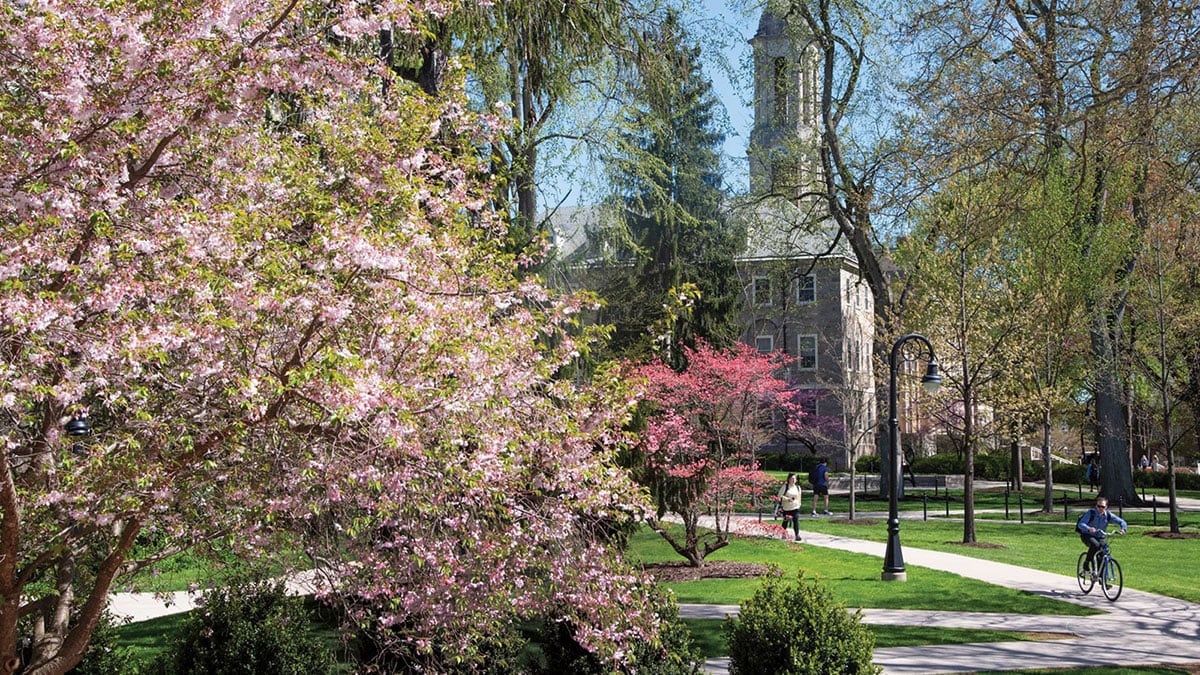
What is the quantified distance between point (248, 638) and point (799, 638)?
464 cm

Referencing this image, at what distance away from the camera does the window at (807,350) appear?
55938 mm

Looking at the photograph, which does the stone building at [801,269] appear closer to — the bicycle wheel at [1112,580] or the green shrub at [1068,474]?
the green shrub at [1068,474]

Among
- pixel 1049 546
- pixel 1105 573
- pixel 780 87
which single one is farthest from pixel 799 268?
pixel 1105 573

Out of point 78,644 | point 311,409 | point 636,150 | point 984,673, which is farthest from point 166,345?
point 636,150

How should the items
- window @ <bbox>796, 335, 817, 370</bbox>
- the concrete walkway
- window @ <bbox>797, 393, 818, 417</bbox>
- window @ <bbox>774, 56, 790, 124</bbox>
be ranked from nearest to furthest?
1. the concrete walkway
2. window @ <bbox>774, 56, 790, 124</bbox>
3. window @ <bbox>797, 393, 818, 417</bbox>
4. window @ <bbox>796, 335, 817, 370</bbox>

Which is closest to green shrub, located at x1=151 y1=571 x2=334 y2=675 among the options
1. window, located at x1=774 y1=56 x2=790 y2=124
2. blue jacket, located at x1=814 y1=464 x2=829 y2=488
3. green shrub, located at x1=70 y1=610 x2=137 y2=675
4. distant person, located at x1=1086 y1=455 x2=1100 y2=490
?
green shrub, located at x1=70 y1=610 x2=137 y2=675

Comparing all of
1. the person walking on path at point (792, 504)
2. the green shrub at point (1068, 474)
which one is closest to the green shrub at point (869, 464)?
the green shrub at point (1068, 474)

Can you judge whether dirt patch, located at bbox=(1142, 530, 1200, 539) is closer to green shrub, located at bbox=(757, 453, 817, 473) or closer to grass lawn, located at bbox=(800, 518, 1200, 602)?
grass lawn, located at bbox=(800, 518, 1200, 602)

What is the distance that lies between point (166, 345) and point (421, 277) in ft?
4.59

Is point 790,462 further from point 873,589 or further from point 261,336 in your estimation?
point 261,336

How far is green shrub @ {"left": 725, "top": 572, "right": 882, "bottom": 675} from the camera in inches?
301

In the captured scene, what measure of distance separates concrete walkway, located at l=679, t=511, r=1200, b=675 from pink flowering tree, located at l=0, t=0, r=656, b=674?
503 cm

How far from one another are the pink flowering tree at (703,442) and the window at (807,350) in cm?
3614

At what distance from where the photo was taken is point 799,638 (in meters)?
7.70
